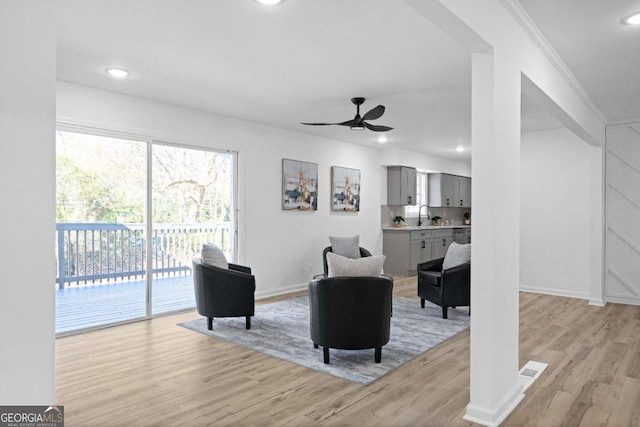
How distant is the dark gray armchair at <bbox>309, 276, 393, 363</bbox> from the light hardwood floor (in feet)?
1.02

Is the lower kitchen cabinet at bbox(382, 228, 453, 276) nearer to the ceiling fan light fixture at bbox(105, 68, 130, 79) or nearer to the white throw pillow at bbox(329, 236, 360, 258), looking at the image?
the white throw pillow at bbox(329, 236, 360, 258)

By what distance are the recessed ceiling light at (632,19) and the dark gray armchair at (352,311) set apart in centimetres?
247

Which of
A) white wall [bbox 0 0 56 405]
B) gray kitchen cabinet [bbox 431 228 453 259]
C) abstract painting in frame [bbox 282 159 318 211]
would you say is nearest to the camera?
white wall [bbox 0 0 56 405]

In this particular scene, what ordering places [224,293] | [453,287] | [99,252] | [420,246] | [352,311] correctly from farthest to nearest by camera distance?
[420,246]
[99,252]
[453,287]
[224,293]
[352,311]

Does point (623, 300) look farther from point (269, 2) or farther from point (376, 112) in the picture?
point (269, 2)

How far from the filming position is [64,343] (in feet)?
13.3

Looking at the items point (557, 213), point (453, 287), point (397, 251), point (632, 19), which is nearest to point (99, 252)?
point (453, 287)

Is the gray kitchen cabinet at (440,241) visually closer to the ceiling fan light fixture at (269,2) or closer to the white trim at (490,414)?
the white trim at (490,414)

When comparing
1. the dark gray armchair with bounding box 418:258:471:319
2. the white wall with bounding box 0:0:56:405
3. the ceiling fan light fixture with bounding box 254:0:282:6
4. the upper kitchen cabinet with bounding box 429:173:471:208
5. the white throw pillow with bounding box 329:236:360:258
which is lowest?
the dark gray armchair with bounding box 418:258:471:319

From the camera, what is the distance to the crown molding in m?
2.67

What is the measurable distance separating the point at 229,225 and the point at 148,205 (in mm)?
1271

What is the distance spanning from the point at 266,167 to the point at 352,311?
3420 millimetres

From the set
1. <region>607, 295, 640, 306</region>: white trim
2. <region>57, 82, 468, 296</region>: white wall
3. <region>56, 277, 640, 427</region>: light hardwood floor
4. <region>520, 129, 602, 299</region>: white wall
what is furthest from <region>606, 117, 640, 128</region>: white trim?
<region>57, 82, 468, 296</region>: white wall

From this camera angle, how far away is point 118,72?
3943mm
